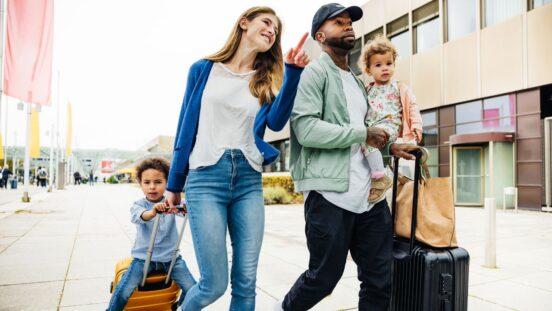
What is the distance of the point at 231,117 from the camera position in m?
2.20

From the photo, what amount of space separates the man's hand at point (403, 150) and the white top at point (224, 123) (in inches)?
30.5

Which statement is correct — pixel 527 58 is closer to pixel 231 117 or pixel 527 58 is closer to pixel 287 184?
pixel 287 184

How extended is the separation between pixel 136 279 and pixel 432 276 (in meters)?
1.84

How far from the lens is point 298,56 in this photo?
6.77ft

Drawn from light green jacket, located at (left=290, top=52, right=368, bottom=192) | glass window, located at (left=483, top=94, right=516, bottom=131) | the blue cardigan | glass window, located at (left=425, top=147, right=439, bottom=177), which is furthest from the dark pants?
glass window, located at (left=425, top=147, right=439, bottom=177)

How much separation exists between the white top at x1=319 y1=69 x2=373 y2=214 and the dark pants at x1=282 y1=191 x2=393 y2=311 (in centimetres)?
4

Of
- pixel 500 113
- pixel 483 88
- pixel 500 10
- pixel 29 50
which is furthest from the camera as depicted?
pixel 483 88

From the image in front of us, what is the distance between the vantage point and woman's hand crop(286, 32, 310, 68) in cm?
206

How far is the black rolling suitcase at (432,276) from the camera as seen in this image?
2.00m

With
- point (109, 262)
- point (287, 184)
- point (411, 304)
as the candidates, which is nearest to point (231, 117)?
point (411, 304)

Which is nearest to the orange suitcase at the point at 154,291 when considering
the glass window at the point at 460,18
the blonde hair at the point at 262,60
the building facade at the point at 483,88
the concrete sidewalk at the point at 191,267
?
the concrete sidewalk at the point at 191,267

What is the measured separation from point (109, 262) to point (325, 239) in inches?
155

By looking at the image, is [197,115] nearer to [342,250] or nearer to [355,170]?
[355,170]

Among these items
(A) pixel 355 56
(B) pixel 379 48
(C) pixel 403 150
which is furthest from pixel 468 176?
(C) pixel 403 150
